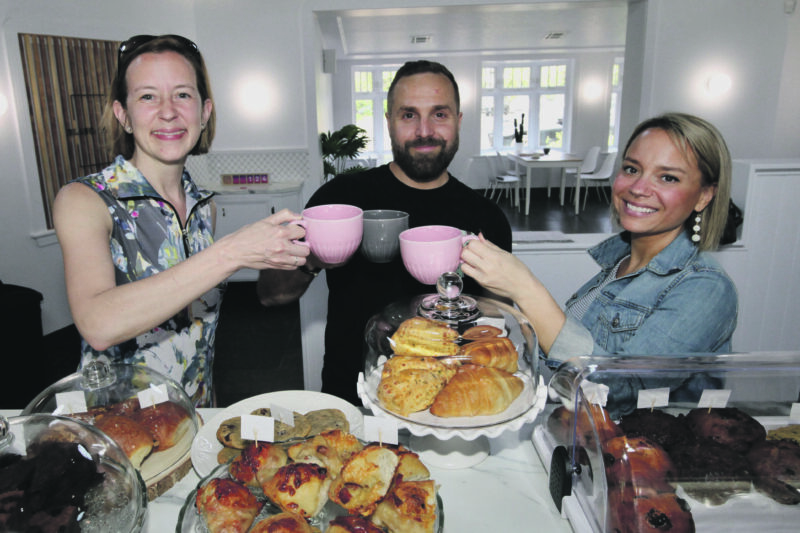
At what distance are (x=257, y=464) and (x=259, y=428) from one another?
0.24 ft

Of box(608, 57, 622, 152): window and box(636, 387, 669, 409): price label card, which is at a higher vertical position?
box(608, 57, 622, 152): window

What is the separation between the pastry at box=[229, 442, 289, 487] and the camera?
0.85m

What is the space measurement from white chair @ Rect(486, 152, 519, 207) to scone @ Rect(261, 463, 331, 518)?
397 inches

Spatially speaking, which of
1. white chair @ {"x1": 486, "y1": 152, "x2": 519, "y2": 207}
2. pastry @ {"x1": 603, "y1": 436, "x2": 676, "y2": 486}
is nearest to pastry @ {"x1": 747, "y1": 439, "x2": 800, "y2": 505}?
pastry @ {"x1": 603, "y1": 436, "x2": 676, "y2": 486}

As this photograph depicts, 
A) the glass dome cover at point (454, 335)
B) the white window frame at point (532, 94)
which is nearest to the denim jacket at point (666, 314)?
the glass dome cover at point (454, 335)

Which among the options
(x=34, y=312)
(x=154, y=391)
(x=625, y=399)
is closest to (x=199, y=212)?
(x=154, y=391)

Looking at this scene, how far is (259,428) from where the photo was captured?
0.92 meters

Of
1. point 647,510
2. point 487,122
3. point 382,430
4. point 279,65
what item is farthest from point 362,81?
point 647,510

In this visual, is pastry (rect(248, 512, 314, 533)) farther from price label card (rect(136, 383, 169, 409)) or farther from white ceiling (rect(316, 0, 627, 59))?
white ceiling (rect(316, 0, 627, 59))

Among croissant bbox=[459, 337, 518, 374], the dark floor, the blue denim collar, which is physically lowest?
the dark floor

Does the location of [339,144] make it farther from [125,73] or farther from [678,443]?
[678,443]

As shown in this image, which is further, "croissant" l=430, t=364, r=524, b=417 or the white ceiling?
the white ceiling

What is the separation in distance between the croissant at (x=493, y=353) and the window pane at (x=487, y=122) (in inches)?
491

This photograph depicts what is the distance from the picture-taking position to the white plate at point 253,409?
39.5 inches
